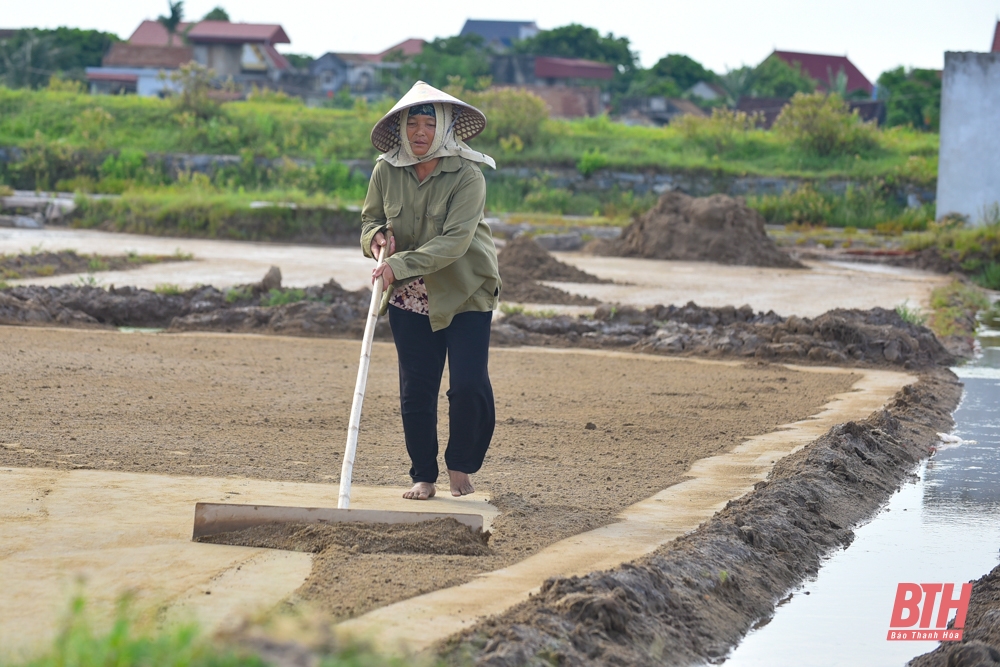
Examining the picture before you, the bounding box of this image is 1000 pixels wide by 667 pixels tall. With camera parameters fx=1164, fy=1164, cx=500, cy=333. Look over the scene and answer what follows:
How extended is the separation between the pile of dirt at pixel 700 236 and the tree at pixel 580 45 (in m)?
49.3

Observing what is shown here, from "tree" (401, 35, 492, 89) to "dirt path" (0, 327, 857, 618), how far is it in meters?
44.3

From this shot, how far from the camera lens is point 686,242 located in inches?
876

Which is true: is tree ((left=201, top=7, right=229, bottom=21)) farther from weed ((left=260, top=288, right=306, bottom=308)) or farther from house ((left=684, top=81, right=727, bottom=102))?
weed ((left=260, top=288, right=306, bottom=308))

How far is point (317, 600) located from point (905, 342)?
318 inches

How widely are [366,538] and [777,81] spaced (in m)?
58.8

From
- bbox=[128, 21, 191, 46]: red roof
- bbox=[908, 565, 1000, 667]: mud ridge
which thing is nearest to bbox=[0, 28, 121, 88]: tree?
bbox=[128, 21, 191, 46]: red roof

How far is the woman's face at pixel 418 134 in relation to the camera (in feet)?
16.6

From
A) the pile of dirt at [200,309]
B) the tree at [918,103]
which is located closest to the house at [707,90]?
the tree at [918,103]

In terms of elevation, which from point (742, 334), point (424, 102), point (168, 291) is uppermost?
point (424, 102)

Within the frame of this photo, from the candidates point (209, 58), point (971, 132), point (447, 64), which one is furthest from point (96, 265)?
point (209, 58)

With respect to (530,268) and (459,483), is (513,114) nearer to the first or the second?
(530,268)

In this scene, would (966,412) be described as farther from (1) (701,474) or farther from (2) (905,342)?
(1) (701,474)

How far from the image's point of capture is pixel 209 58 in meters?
64.3

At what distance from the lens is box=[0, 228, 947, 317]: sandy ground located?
1530 centimetres
